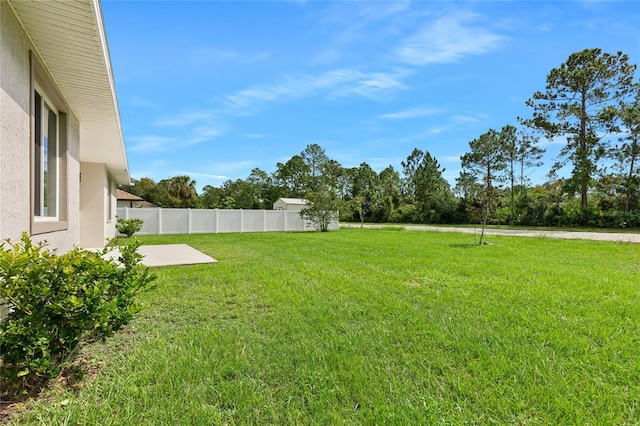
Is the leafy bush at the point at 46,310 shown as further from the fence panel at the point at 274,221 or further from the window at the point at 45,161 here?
the fence panel at the point at 274,221

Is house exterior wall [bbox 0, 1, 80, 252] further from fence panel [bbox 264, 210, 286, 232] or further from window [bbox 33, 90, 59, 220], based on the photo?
fence panel [bbox 264, 210, 286, 232]

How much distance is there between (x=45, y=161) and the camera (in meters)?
4.70

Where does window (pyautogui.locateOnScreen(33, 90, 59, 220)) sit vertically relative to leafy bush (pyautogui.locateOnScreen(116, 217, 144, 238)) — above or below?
above

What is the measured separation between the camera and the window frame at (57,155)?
3590 millimetres

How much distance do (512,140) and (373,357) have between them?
35.8 meters

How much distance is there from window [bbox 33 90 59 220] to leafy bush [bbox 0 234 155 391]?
101 inches

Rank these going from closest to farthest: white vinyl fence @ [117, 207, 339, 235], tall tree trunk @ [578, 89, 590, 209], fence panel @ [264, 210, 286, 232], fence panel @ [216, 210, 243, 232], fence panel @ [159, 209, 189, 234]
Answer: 1. white vinyl fence @ [117, 207, 339, 235]
2. fence panel @ [159, 209, 189, 234]
3. fence panel @ [216, 210, 243, 232]
4. fence panel @ [264, 210, 286, 232]
5. tall tree trunk @ [578, 89, 590, 209]

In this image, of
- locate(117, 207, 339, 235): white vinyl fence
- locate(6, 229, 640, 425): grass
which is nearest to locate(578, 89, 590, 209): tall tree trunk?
locate(117, 207, 339, 235): white vinyl fence

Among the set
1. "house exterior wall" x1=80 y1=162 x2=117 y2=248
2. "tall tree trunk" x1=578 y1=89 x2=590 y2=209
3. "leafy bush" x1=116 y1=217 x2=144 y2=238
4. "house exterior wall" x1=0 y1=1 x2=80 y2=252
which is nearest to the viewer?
"house exterior wall" x1=0 y1=1 x2=80 y2=252

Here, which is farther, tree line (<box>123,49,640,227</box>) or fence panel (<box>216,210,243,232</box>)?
tree line (<box>123,49,640,227</box>)

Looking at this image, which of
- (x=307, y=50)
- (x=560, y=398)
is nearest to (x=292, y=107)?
(x=307, y=50)

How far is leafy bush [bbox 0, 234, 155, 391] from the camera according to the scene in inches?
77.8

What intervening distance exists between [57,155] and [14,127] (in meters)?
2.55

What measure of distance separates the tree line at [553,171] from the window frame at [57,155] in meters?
12.6
